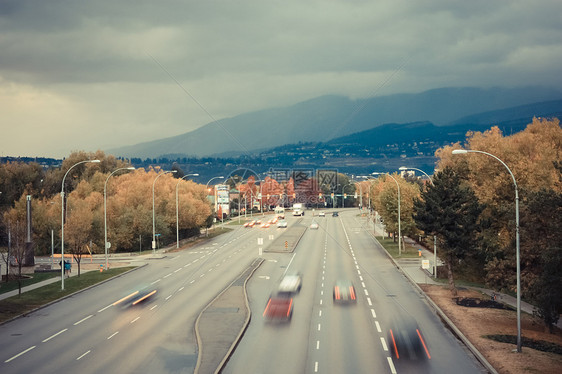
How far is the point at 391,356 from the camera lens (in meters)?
25.6

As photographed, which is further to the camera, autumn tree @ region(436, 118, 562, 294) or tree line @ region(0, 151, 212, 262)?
tree line @ region(0, 151, 212, 262)

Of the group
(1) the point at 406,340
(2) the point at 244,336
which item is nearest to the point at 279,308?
(2) the point at 244,336

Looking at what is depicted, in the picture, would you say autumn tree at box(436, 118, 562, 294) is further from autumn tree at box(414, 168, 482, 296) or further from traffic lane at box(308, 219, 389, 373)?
traffic lane at box(308, 219, 389, 373)

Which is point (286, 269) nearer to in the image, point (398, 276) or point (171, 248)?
point (398, 276)

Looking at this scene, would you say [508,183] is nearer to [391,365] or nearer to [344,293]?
[344,293]

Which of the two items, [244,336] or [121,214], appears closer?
[244,336]

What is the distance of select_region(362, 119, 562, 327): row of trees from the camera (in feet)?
100.0

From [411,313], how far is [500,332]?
241 inches

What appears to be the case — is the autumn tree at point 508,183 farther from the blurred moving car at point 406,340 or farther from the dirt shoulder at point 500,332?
the blurred moving car at point 406,340

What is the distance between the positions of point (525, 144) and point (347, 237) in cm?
4203

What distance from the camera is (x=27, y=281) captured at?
2003 inches

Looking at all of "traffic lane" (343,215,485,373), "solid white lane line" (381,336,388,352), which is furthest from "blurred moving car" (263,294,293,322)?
"solid white lane line" (381,336,388,352)

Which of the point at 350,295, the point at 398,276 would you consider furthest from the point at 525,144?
the point at 350,295

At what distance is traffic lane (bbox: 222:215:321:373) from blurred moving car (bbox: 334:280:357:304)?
1.90m
